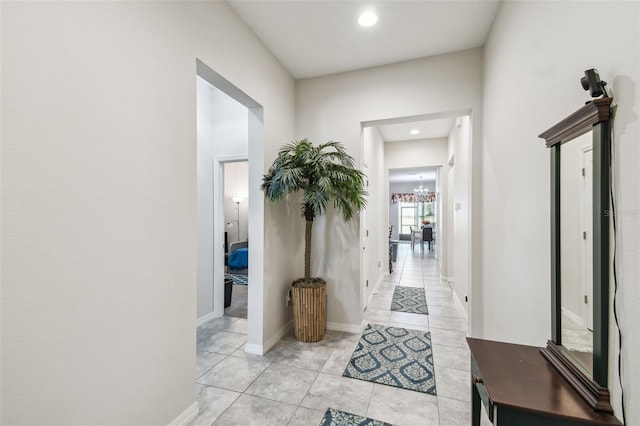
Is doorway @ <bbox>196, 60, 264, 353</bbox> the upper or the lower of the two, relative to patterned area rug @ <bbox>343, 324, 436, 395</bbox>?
upper

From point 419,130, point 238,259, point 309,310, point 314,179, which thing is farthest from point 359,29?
point 238,259

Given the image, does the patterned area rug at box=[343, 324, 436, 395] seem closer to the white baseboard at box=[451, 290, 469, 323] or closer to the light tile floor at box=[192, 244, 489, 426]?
the light tile floor at box=[192, 244, 489, 426]

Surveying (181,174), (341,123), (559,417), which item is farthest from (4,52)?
(341,123)

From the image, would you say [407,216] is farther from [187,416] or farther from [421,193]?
[187,416]

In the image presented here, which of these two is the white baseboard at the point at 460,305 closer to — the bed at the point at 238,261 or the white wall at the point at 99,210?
the white wall at the point at 99,210

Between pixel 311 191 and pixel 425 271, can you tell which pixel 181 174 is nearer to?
pixel 311 191

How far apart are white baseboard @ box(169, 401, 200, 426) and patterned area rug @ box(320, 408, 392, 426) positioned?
2.78 feet

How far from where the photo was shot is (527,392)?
0.96 metres

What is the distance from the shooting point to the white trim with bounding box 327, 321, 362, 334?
123 inches

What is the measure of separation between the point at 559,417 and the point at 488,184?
2.01 meters

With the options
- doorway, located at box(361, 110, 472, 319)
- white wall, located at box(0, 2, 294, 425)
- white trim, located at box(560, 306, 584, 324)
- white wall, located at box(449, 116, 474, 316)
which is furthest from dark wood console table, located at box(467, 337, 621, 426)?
doorway, located at box(361, 110, 472, 319)

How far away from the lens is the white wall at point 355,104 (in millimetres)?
2809

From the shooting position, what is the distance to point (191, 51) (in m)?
1.81

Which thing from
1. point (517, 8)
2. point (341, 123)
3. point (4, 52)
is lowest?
point (4, 52)
